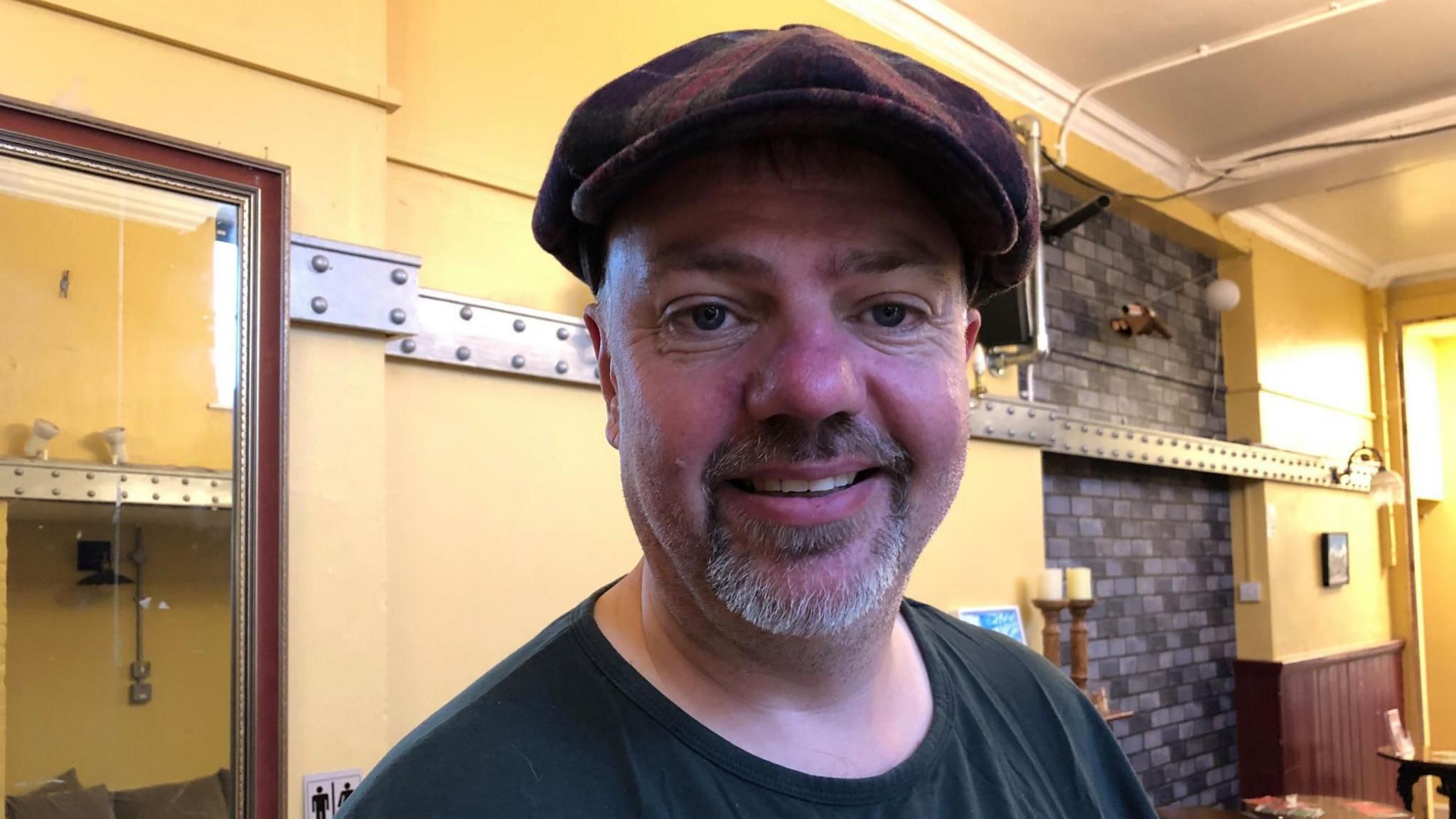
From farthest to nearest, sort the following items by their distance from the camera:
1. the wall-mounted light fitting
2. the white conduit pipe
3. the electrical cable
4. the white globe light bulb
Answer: the wall-mounted light fitting
the white globe light bulb
the electrical cable
the white conduit pipe

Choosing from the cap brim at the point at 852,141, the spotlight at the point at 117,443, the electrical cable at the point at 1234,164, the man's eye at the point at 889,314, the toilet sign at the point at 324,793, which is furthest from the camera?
the electrical cable at the point at 1234,164

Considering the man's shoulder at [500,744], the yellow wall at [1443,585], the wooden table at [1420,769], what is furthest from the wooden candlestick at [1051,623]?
the yellow wall at [1443,585]

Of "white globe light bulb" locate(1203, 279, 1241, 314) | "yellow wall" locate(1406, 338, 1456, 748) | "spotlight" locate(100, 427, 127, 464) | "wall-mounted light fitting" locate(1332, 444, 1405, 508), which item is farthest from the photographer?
"yellow wall" locate(1406, 338, 1456, 748)

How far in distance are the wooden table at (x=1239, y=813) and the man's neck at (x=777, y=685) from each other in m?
3.08

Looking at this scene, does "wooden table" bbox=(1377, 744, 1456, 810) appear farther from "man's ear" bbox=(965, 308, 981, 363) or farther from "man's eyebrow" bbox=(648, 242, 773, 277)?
"man's eyebrow" bbox=(648, 242, 773, 277)

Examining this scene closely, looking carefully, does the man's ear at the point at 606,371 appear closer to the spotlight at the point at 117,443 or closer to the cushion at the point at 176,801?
the spotlight at the point at 117,443

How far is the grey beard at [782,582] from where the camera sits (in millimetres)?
789

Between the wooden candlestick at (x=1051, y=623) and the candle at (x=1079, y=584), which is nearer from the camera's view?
the wooden candlestick at (x=1051, y=623)

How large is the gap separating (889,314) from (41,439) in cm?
128

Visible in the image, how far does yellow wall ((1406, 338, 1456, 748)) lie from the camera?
762 centimetres

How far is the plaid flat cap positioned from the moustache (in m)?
0.20

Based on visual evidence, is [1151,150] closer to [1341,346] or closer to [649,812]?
[1341,346]

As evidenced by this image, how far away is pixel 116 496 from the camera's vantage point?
1.53m

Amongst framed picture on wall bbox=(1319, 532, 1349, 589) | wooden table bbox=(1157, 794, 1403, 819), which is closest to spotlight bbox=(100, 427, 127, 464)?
wooden table bbox=(1157, 794, 1403, 819)
